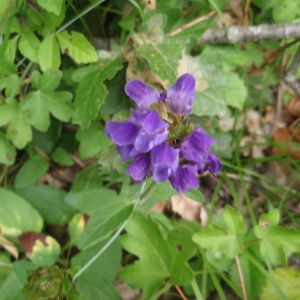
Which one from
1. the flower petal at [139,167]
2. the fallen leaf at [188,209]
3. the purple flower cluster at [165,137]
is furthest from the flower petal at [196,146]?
the fallen leaf at [188,209]

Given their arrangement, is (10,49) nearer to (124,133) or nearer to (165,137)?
(124,133)

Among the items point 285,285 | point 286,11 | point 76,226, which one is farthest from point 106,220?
point 286,11

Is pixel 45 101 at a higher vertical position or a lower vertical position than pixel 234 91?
higher

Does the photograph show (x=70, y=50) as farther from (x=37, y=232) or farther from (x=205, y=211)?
(x=205, y=211)

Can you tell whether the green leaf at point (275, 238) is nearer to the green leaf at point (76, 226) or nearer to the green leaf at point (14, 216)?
the green leaf at point (76, 226)

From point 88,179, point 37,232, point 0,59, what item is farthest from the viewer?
point 88,179

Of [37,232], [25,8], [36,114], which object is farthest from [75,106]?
[37,232]
